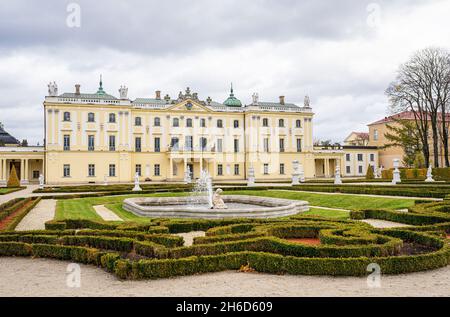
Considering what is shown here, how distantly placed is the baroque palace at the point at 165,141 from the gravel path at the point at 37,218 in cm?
2617

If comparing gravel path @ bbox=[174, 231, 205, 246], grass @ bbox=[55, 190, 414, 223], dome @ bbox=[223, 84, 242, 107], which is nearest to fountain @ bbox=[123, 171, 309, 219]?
grass @ bbox=[55, 190, 414, 223]

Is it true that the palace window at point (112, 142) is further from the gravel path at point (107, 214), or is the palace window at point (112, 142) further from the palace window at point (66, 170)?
the gravel path at point (107, 214)

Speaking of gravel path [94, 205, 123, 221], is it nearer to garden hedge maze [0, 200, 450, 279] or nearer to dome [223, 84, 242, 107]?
garden hedge maze [0, 200, 450, 279]

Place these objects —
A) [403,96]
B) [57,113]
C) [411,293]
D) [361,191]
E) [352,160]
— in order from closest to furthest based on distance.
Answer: [411,293] → [361,191] → [403,96] → [57,113] → [352,160]

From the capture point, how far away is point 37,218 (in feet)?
50.0

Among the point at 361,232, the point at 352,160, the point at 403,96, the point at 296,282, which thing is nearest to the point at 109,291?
the point at 296,282

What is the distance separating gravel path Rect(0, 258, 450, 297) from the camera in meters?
6.03

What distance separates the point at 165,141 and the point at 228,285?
4518 cm

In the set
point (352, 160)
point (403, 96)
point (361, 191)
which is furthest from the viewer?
point (352, 160)

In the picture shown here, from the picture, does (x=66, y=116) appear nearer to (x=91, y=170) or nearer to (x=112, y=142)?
(x=112, y=142)

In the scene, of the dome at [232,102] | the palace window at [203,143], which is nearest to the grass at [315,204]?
the palace window at [203,143]
